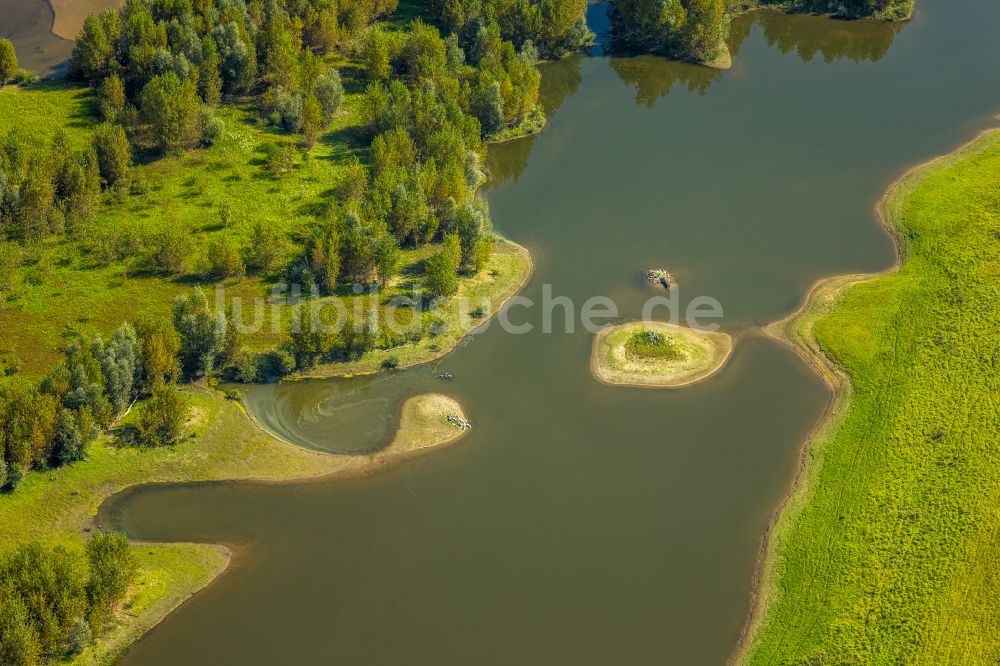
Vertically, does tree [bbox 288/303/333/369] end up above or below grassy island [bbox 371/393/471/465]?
above

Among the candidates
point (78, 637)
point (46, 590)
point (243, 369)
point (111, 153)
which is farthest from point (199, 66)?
point (78, 637)

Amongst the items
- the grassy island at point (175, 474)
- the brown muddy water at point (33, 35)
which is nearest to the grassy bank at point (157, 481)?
the grassy island at point (175, 474)

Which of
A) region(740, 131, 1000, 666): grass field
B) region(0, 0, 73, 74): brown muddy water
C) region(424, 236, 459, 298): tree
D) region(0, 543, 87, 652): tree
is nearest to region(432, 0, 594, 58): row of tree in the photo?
region(424, 236, 459, 298): tree

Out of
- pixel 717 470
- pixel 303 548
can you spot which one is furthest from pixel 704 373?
pixel 303 548

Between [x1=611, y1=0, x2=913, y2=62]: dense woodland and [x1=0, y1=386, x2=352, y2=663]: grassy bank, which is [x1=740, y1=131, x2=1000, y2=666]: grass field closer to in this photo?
[x1=0, y1=386, x2=352, y2=663]: grassy bank

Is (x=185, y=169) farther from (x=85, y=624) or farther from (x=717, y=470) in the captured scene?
(x=717, y=470)

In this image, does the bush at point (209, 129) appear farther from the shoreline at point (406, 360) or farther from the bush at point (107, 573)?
the bush at point (107, 573)

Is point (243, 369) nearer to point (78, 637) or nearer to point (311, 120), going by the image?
point (78, 637)
